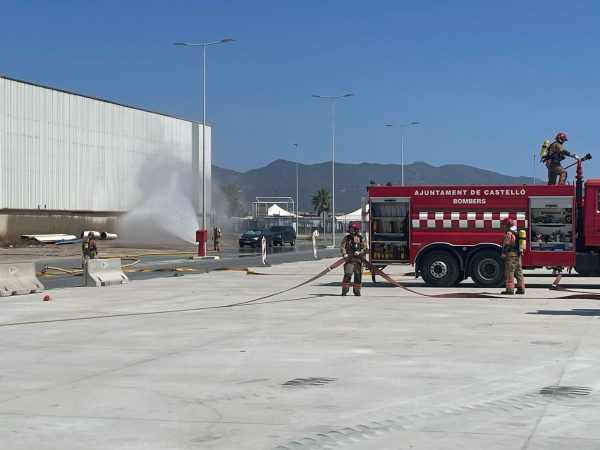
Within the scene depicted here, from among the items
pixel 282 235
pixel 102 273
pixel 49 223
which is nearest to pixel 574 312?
pixel 102 273

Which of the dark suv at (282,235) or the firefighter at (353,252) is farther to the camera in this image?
the dark suv at (282,235)

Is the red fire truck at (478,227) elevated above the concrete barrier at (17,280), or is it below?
above

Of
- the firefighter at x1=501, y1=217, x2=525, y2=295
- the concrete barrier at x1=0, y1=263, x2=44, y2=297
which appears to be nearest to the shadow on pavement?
the firefighter at x1=501, y1=217, x2=525, y2=295

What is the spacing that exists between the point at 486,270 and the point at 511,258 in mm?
1953

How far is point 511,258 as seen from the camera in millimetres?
21453

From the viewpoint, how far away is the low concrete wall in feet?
190

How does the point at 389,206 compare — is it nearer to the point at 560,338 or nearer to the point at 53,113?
the point at 560,338

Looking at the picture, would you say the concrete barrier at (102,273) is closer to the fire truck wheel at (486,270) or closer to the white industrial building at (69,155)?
the fire truck wheel at (486,270)

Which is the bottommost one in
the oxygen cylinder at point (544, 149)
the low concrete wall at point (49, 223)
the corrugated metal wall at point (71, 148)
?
the low concrete wall at point (49, 223)

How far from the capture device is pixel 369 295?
71.3ft

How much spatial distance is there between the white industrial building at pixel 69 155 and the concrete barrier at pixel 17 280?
36468mm

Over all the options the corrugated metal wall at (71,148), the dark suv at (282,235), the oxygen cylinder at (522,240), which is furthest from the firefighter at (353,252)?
the dark suv at (282,235)

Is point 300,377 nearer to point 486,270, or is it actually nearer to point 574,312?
point 574,312

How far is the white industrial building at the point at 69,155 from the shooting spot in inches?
2307
